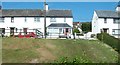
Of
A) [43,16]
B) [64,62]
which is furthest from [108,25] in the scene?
[64,62]

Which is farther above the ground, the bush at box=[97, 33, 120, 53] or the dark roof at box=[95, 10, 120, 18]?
the dark roof at box=[95, 10, 120, 18]

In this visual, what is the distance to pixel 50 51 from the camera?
31.0 meters

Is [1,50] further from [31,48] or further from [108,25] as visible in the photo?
[108,25]

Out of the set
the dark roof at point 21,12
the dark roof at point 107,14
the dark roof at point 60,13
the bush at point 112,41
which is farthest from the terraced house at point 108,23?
the bush at point 112,41

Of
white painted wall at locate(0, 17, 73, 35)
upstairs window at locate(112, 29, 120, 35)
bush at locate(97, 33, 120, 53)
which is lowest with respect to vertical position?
bush at locate(97, 33, 120, 53)

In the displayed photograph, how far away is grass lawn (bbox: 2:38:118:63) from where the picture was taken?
27312mm

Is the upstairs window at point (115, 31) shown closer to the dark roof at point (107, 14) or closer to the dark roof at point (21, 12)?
the dark roof at point (107, 14)

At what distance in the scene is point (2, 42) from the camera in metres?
34.6

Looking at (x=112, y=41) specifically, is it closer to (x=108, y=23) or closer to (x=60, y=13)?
(x=108, y=23)

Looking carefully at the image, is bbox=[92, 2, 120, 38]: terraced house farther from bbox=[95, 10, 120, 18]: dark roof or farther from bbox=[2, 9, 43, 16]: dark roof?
bbox=[2, 9, 43, 16]: dark roof

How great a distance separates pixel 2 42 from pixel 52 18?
25.6 m

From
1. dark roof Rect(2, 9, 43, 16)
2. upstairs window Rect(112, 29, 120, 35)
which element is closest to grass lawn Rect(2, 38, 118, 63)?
upstairs window Rect(112, 29, 120, 35)

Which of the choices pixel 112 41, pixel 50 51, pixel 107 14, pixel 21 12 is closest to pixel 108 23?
pixel 107 14

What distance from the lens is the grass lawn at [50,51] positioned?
1075 inches
